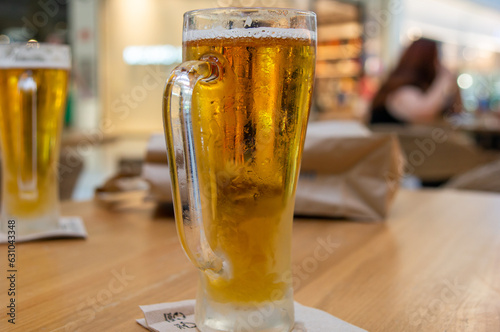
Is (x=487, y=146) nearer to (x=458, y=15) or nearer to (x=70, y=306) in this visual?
(x=70, y=306)

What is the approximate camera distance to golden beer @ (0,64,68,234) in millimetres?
760

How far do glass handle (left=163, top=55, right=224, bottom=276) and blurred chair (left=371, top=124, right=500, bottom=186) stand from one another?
2.66 m

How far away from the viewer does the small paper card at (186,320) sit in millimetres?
488

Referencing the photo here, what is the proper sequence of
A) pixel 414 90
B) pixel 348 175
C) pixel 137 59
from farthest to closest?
pixel 137 59 → pixel 414 90 → pixel 348 175

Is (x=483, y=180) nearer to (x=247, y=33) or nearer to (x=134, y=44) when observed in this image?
(x=247, y=33)

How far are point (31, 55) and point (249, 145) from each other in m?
0.45

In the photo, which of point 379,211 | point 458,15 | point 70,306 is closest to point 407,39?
point 458,15

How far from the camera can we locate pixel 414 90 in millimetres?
4008

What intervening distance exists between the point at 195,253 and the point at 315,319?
147 mm

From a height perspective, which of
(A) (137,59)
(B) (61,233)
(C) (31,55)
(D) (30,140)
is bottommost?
(A) (137,59)

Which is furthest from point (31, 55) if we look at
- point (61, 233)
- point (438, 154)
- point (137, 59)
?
point (137, 59)

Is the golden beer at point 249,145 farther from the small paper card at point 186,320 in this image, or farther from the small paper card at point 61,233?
the small paper card at point 61,233

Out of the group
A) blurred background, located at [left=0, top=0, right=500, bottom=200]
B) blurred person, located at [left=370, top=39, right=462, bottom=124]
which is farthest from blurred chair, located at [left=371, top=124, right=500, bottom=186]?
blurred background, located at [left=0, top=0, right=500, bottom=200]

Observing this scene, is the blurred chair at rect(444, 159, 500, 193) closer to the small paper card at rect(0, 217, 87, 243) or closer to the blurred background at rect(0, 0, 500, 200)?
the small paper card at rect(0, 217, 87, 243)
